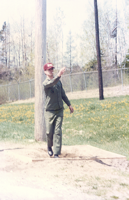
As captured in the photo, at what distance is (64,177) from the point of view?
4.46 meters

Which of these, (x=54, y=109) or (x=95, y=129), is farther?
(x=95, y=129)

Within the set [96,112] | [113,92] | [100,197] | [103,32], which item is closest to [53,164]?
[100,197]

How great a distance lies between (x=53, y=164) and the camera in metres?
5.07

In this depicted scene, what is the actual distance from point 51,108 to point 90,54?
32074 millimetres

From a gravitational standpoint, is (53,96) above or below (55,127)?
above

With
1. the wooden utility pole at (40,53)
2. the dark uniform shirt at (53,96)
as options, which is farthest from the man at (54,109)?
the wooden utility pole at (40,53)

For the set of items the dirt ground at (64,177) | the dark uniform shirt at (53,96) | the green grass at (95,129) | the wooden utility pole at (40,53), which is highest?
the wooden utility pole at (40,53)

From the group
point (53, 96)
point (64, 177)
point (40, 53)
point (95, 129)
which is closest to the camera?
point (64, 177)

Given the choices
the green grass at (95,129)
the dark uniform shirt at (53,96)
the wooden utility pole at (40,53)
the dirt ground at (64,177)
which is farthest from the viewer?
the green grass at (95,129)

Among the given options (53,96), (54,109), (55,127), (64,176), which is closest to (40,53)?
(53,96)

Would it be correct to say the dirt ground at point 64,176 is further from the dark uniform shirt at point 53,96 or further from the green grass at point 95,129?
the green grass at point 95,129

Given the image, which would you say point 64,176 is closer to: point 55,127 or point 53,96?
point 55,127

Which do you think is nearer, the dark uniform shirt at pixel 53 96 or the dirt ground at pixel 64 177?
the dirt ground at pixel 64 177

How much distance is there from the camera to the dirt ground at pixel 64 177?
3.73 meters
